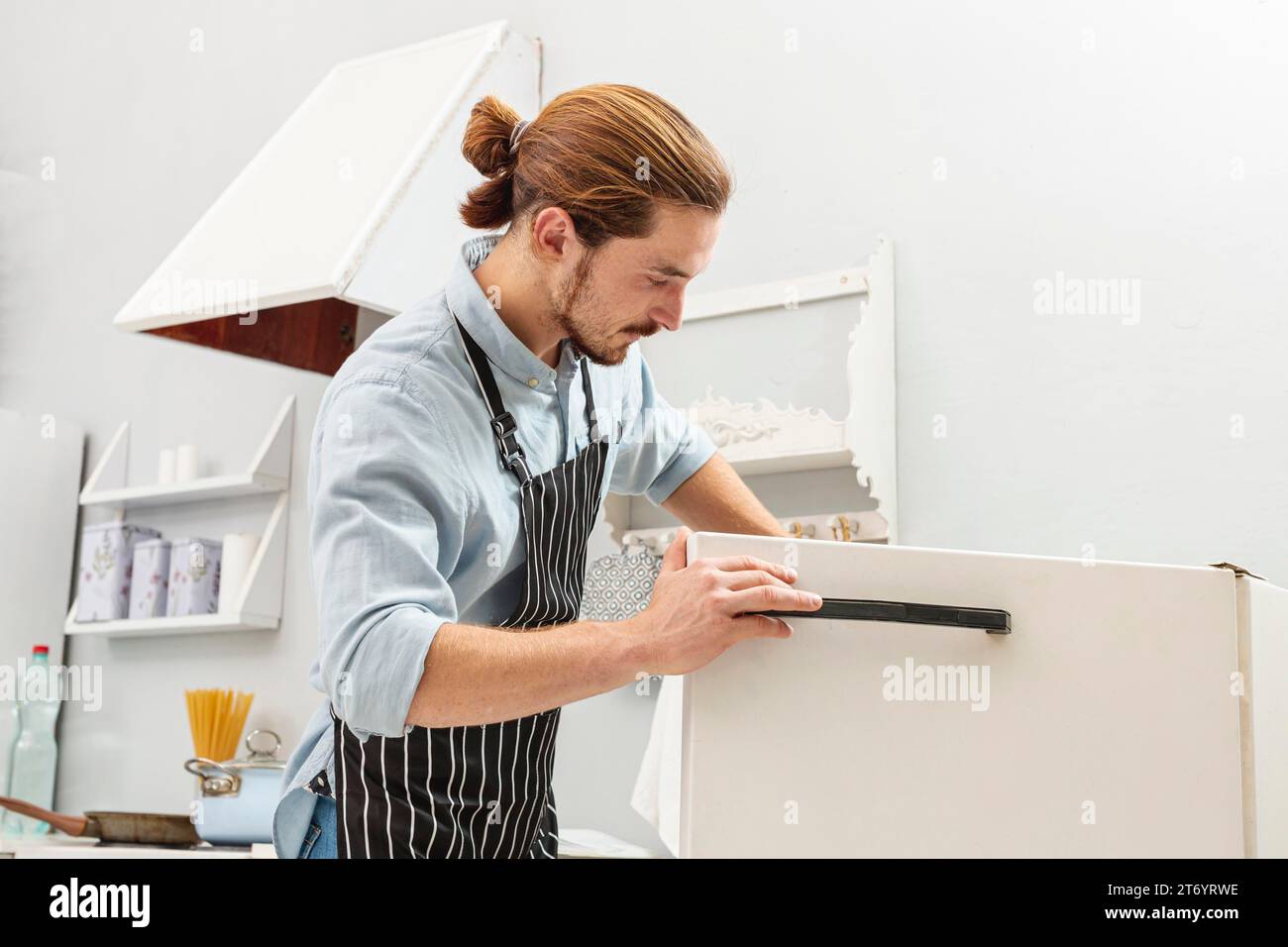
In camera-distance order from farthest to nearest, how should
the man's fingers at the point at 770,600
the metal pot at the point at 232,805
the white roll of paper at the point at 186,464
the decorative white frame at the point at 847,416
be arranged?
the white roll of paper at the point at 186,464 → the metal pot at the point at 232,805 → the decorative white frame at the point at 847,416 → the man's fingers at the point at 770,600

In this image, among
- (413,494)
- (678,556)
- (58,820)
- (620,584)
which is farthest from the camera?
(58,820)

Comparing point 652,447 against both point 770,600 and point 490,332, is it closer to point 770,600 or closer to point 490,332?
point 490,332

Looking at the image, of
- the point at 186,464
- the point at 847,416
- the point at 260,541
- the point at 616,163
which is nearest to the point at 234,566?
the point at 260,541

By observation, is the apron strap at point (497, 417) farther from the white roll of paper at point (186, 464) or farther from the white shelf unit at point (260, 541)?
the white roll of paper at point (186, 464)

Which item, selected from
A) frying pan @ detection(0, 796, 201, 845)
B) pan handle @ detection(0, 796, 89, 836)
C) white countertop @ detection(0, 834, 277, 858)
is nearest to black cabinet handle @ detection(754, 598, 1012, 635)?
white countertop @ detection(0, 834, 277, 858)

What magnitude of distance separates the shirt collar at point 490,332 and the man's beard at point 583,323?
5 cm

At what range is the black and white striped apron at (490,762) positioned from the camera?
4.15ft

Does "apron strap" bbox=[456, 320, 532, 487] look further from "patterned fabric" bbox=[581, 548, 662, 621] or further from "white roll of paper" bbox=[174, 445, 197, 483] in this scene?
"white roll of paper" bbox=[174, 445, 197, 483]

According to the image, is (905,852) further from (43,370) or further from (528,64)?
(43,370)

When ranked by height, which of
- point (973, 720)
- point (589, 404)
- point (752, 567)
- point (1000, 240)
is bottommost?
point (973, 720)

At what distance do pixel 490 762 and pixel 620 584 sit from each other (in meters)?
0.95

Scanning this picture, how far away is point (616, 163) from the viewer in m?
1.31

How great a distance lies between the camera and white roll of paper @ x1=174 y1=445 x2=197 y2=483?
9.97 ft

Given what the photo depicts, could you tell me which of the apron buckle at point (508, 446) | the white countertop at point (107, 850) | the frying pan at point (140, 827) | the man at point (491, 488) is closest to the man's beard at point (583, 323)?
the man at point (491, 488)
